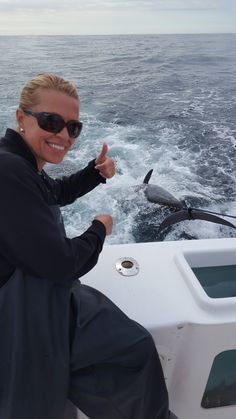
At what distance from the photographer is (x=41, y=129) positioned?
125 centimetres

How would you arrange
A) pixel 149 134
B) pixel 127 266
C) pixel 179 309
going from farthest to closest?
pixel 149 134, pixel 127 266, pixel 179 309

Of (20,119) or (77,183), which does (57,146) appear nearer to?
(20,119)

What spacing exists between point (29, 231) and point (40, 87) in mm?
497

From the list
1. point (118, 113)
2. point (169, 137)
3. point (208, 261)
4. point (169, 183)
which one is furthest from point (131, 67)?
point (208, 261)

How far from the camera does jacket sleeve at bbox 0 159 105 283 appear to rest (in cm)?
101

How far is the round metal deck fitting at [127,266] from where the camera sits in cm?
167

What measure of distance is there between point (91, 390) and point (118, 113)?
27.9 feet

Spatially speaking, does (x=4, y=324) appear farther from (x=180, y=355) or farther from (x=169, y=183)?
(x=169, y=183)

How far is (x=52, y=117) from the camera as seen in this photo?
1240mm

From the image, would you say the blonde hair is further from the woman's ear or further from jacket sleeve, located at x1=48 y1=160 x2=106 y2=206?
jacket sleeve, located at x1=48 y1=160 x2=106 y2=206

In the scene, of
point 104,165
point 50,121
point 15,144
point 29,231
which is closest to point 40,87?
point 50,121

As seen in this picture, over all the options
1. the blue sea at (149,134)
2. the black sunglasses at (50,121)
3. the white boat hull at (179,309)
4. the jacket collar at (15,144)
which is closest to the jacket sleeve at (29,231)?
the jacket collar at (15,144)

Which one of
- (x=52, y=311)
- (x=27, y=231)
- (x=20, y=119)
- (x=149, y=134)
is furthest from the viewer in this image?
(x=149, y=134)

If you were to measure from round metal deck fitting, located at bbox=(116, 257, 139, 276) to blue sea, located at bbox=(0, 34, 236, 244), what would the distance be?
191cm
